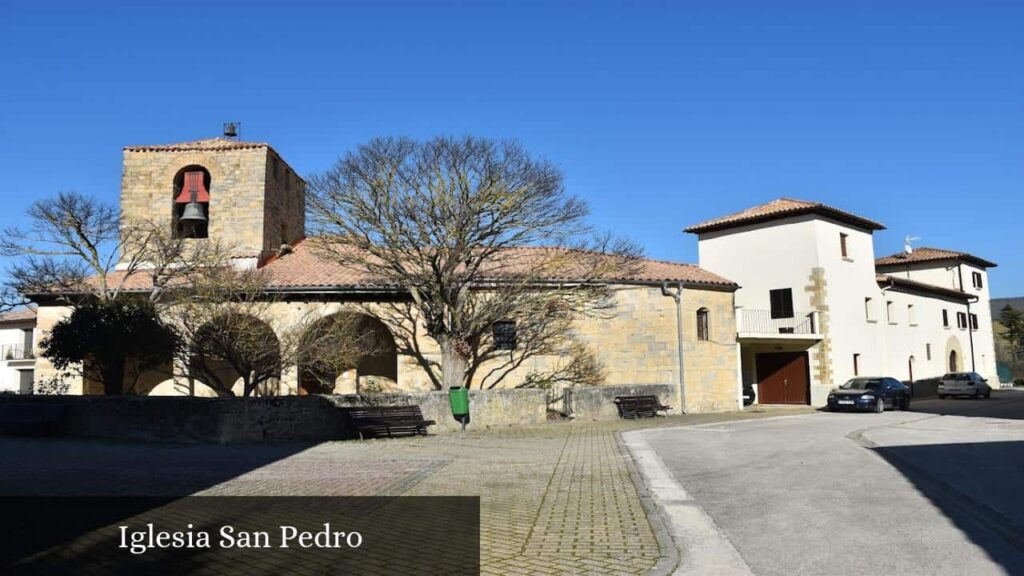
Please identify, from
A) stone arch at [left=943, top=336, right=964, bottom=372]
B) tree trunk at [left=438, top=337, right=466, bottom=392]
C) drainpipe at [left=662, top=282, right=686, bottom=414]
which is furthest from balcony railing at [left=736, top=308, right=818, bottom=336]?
stone arch at [left=943, top=336, right=964, bottom=372]

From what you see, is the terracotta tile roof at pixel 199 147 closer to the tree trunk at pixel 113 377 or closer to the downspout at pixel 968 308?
the tree trunk at pixel 113 377

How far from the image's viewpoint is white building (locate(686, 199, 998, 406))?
30.3 meters

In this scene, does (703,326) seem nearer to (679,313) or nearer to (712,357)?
(712,357)

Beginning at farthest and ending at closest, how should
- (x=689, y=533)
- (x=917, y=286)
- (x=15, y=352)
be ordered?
(x=15, y=352) → (x=917, y=286) → (x=689, y=533)

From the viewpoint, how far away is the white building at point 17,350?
4172cm

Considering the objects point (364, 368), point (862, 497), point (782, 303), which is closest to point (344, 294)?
point (364, 368)

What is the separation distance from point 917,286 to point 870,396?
641 inches

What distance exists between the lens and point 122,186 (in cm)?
2622

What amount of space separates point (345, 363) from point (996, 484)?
15166 millimetres

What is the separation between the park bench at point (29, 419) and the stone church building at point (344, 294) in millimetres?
7100

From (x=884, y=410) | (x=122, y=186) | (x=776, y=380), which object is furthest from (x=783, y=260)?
(x=122, y=186)

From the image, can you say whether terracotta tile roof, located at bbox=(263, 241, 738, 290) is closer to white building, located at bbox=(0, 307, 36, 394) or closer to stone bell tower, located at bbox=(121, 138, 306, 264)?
stone bell tower, located at bbox=(121, 138, 306, 264)

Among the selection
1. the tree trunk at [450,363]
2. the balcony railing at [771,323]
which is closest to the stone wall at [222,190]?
the tree trunk at [450,363]

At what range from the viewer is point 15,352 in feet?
141
